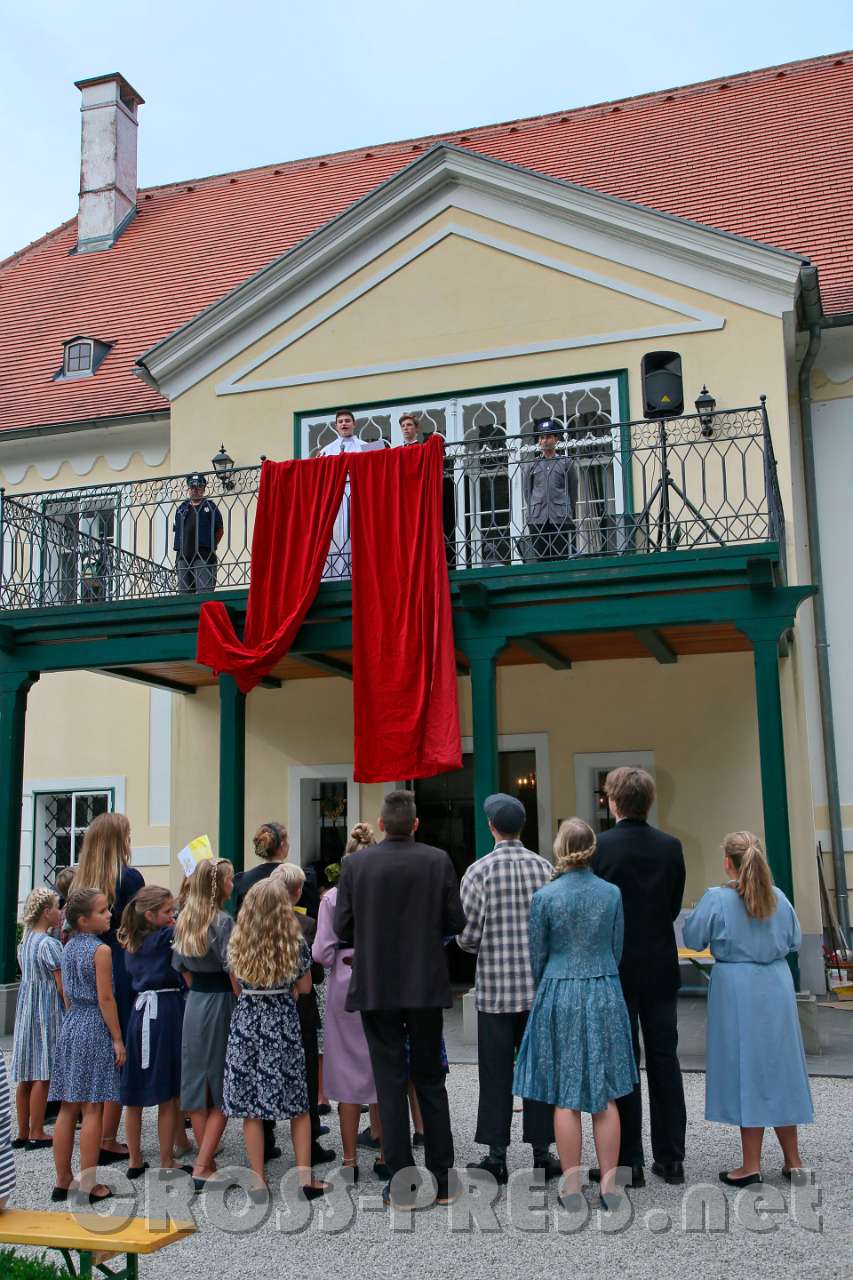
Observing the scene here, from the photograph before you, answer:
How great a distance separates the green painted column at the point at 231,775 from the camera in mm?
10883

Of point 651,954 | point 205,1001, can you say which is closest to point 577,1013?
point 651,954

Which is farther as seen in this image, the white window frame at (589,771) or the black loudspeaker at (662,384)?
A: the white window frame at (589,771)

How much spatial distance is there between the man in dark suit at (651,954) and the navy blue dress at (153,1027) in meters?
2.18

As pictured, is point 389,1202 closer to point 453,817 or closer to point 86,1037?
point 86,1037

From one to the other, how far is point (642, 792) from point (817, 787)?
686 cm

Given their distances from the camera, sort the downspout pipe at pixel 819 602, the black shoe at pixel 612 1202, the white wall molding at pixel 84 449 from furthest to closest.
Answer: the white wall molding at pixel 84 449 < the downspout pipe at pixel 819 602 < the black shoe at pixel 612 1202

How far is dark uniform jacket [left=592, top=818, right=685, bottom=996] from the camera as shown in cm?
578

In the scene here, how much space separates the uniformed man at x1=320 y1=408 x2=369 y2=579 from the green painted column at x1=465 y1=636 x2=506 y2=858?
150 cm

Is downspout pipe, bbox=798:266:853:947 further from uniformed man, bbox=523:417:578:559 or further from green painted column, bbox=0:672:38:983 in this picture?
green painted column, bbox=0:672:38:983

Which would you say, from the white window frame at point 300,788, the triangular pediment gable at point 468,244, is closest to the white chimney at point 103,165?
the triangular pediment gable at point 468,244

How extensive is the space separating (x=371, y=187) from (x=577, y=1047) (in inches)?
583

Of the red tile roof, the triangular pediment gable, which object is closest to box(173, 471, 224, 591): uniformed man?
the triangular pediment gable

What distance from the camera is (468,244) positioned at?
1259cm

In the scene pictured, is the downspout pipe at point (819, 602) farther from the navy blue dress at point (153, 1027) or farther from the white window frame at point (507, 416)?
the navy blue dress at point (153, 1027)
